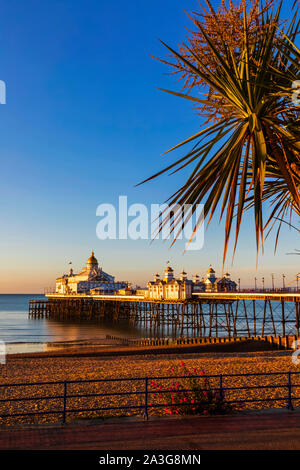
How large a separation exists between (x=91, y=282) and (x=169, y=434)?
105m

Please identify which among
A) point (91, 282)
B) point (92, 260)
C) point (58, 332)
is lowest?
point (58, 332)

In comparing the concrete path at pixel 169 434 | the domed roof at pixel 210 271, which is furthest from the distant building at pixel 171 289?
the concrete path at pixel 169 434

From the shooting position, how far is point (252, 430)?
7312 millimetres

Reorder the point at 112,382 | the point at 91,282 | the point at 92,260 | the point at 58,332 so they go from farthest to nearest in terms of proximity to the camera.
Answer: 1. the point at 92,260
2. the point at 91,282
3. the point at 58,332
4. the point at 112,382

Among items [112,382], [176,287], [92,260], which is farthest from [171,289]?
[92,260]

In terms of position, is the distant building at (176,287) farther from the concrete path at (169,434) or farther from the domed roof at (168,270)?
the concrete path at (169,434)

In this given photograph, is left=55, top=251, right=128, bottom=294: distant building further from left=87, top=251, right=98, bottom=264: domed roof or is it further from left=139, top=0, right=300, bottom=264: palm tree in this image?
left=139, top=0, right=300, bottom=264: palm tree

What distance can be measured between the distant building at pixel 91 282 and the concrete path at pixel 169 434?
312 feet

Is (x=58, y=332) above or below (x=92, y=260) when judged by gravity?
below

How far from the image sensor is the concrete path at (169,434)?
6.52 metres

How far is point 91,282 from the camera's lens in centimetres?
11056

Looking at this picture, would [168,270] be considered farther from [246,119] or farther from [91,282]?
[246,119]

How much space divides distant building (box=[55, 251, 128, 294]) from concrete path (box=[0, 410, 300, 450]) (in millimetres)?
95206
